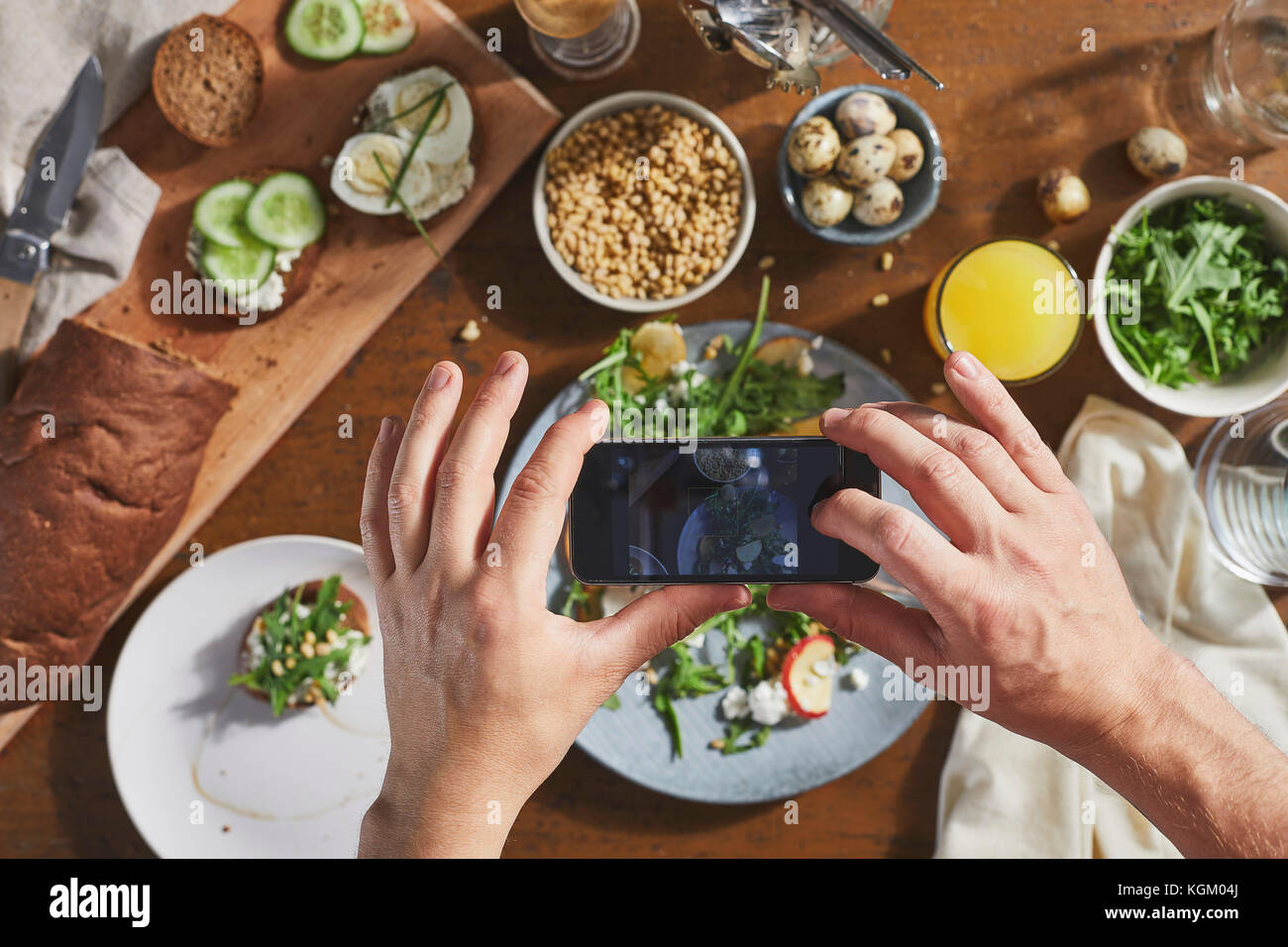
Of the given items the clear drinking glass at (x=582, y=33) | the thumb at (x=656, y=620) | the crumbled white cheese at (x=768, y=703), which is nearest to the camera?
the thumb at (x=656, y=620)

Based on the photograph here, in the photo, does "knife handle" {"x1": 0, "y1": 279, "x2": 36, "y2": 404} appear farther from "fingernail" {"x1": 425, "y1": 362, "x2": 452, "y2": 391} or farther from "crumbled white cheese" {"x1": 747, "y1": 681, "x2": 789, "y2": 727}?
"crumbled white cheese" {"x1": 747, "y1": 681, "x2": 789, "y2": 727}

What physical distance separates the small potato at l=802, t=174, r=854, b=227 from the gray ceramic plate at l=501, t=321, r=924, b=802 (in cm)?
21

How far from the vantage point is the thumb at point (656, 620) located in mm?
1042

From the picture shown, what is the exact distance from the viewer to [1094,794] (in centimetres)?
163

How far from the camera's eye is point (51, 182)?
1.63m

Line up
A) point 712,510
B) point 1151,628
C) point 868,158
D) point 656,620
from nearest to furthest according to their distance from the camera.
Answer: point 656,620
point 712,510
point 868,158
point 1151,628

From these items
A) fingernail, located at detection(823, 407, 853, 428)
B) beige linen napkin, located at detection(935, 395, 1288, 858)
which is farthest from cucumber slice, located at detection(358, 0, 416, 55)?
beige linen napkin, located at detection(935, 395, 1288, 858)

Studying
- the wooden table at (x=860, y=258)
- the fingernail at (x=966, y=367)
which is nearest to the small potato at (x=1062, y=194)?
the wooden table at (x=860, y=258)

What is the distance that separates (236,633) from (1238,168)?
7.27 ft

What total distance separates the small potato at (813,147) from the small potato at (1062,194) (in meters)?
0.43

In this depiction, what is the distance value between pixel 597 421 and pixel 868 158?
828 millimetres

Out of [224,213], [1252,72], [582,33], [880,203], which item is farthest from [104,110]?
[1252,72]

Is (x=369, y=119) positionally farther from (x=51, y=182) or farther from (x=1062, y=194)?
(x=1062, y=194)

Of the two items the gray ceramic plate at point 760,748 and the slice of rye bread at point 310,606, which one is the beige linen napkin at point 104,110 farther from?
the gray ceramic plate at point 760,748
